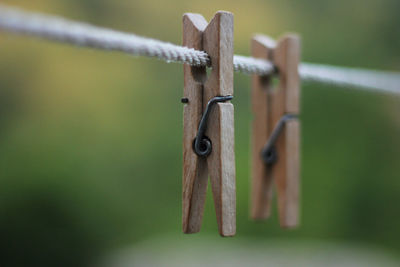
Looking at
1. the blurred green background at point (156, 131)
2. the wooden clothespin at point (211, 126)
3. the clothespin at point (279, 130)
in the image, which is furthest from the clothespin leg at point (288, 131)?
the blurred green background at point (156, 131)

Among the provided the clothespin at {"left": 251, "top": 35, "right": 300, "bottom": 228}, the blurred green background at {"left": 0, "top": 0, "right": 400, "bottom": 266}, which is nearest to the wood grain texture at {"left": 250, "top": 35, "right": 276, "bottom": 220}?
the clothespin at {"left": 251, "top": 35, "right": 300, "bottom": 228}

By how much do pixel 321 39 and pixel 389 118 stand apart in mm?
635

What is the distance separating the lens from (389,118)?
3160mm

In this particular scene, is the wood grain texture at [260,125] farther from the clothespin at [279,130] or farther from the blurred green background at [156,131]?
the blurred green background at [156,131]

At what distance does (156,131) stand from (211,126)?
2.60 meters

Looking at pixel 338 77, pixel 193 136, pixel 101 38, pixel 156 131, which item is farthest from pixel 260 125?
pixel 156 131

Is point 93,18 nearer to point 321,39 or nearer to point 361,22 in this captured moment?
point 321,39

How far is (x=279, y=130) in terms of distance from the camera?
917 mm

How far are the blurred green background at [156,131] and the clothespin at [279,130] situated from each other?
193 centimetres

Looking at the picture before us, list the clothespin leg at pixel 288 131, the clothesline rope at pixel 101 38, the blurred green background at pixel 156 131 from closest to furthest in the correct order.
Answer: the clothesline rope at pixel 101 38 → the clothespin leg at pixel 288 131 → the blurred green background at pixel 156 131

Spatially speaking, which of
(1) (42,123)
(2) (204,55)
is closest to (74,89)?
(1) (42,123)

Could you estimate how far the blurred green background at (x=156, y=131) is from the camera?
2.97 meters

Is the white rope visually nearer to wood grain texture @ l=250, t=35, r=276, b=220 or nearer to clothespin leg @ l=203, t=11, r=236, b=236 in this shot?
wood grain texture @ l=250, t=35, r=276, b=220

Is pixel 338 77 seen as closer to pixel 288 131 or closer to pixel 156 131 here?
pixel 288 131
